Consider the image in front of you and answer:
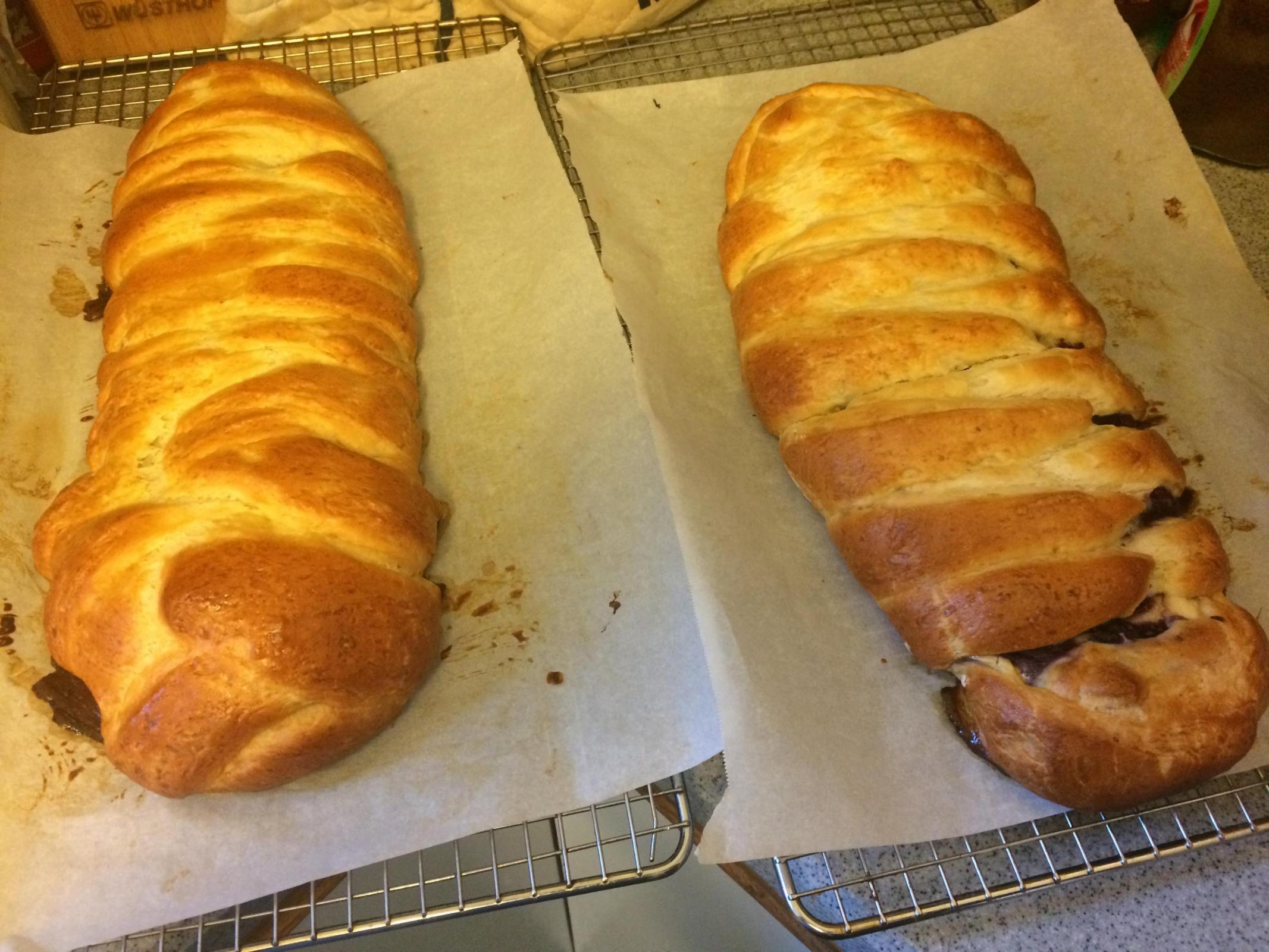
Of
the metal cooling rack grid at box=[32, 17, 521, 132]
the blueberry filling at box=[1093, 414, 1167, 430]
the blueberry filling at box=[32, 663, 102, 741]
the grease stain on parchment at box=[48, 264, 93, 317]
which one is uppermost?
the metal cooling rack grid at box=[32, 17, 521, 132]

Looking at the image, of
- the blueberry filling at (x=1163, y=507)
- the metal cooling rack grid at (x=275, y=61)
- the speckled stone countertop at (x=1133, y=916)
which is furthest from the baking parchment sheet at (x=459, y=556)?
the blueberry filling at (x=1163, y=507)

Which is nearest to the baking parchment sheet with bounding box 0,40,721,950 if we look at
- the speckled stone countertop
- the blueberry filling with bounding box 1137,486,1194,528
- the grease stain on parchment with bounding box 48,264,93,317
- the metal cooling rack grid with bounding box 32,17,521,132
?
the grease stain on parchment with bounding box 48,264,93,317

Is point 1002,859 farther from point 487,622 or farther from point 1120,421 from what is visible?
point 487,622

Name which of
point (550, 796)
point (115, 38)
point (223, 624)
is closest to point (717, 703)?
point (550, 796)

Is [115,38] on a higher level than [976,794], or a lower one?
higher

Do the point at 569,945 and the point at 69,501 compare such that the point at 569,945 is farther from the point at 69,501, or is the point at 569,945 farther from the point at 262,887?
the point at 69,501

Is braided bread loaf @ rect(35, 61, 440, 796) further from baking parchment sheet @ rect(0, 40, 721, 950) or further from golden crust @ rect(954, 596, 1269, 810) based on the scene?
golden crust @ rect(954, 596, 1269, 810)

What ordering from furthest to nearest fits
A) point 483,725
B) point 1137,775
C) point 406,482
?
1. point 406,482
2. point 483,725
3. point 1137,775
